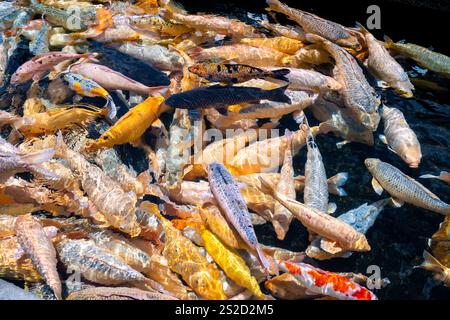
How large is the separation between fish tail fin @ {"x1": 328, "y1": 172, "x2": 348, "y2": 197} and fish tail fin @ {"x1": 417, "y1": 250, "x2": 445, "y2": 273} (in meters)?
0.94

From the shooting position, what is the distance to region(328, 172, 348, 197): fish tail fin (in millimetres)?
4203

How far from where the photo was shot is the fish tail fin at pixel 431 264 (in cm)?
353

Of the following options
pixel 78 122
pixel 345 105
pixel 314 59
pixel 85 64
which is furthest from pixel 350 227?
pixel 85 64

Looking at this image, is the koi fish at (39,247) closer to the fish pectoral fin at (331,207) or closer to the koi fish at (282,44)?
the fish pectoral fin at (331,207)

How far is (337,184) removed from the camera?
422cm

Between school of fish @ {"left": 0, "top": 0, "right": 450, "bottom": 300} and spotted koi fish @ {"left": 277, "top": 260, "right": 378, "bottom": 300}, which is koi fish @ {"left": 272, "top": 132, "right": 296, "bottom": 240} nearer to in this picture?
school of fish @ {"left": 0, "top": 0, "right": 450, "bottom": 300}

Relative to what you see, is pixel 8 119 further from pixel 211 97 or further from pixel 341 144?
pixel 341 144

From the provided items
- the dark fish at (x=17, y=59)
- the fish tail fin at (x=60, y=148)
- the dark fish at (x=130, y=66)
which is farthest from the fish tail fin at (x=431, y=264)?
the dark fish at (x=17, y=59)

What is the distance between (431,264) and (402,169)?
1202 mm

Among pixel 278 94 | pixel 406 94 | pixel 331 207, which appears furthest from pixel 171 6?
pixel 331 207

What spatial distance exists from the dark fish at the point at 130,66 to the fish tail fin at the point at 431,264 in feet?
10.6

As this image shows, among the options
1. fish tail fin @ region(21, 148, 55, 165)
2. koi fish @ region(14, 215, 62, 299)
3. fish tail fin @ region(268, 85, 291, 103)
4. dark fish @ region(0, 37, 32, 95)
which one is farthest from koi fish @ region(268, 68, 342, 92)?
dark fish @ region(0, 37, 32, 95)

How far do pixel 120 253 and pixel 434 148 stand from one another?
11.5 ft

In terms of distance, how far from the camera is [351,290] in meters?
3.09
